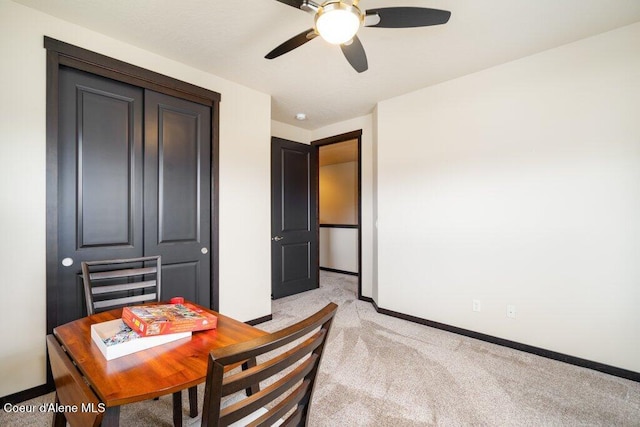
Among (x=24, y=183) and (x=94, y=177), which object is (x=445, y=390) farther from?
(x=24, y=183)

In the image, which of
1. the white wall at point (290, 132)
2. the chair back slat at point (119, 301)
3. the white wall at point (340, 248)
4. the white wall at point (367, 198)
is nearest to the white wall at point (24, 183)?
the chair back slat at point (119, 301)

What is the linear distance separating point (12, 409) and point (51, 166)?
1.56m

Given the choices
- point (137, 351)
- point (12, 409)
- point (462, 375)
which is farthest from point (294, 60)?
point (12, 409)

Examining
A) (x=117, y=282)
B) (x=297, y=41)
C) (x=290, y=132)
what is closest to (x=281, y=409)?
(x=297, y=41)

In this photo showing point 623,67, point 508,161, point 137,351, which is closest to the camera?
point 137,351

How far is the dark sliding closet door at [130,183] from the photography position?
2.03 m

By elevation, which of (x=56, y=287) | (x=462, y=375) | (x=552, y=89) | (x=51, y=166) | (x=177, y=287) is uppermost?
(x=552, y=89)

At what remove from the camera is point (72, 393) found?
96cm

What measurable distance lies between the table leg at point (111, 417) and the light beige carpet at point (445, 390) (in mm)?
1022

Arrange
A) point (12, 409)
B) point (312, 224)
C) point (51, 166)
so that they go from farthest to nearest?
point (312, 224), point (51, 166), point (12, 409)

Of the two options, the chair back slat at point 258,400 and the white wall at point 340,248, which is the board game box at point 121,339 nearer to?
the chair back slat at point 258,400

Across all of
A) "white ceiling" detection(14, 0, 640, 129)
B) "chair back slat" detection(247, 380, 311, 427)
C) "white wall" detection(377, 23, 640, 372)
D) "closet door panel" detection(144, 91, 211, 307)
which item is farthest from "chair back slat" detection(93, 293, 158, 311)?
"white wall" detection(377, 23, 640, 372)

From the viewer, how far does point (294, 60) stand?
2.50 metres

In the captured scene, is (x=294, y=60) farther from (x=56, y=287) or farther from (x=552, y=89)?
(x=56, y=287)
